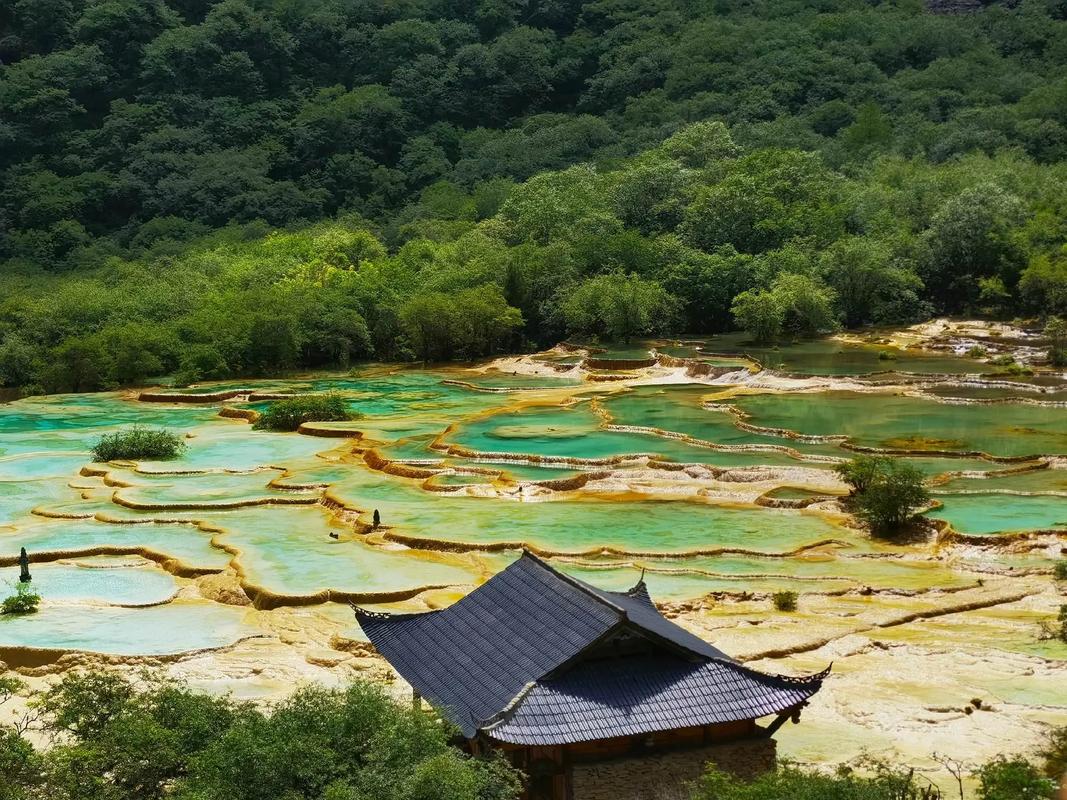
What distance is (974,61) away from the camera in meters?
85.6

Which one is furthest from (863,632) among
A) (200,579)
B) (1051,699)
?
(200,579)

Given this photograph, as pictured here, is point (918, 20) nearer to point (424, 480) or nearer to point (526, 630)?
point (424, 480)

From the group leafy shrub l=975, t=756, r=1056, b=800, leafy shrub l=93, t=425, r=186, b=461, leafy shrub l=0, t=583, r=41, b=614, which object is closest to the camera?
leafy shrub l=975, t=756, r=1056, b=800

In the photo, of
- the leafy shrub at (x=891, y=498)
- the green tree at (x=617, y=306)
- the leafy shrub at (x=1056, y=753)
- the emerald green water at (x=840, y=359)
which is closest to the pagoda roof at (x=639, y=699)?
the leafy shrub at (x=1056, y=753)

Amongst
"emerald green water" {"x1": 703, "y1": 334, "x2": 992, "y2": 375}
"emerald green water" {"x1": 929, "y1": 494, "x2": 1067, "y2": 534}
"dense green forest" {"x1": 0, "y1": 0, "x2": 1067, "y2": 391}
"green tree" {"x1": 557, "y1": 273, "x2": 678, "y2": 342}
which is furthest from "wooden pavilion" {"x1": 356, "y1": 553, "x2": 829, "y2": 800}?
"green tree" {"x1": 557, "y1": 273, "x2": 678, "y2": 342}

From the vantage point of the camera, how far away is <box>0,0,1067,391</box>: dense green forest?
168 feet

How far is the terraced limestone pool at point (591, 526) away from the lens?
52.1ft

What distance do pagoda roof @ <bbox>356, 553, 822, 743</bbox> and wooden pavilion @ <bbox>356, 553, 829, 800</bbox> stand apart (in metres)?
0.01

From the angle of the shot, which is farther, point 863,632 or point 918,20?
point 918,20

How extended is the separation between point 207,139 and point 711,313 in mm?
46817

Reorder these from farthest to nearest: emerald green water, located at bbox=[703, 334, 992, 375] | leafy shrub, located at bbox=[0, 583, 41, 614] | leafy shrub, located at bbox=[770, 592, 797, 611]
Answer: emerald green water, located at bbox=[703, 334, 992, 375], leafy shrub, located at bbox=[0, 583, 41, 614], leafy shrub, located at bbox=[770, 592, 797, 611]

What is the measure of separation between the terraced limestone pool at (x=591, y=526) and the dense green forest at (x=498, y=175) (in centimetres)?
1224

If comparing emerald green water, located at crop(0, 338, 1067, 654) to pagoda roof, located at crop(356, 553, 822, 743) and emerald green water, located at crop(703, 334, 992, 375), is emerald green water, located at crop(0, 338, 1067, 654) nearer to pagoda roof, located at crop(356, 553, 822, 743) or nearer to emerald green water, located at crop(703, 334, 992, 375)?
emerald green water, located at crop(703, 334, 992, 375)

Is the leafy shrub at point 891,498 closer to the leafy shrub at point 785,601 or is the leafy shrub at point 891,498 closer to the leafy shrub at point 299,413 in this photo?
the leafy shrub at point 785,601
